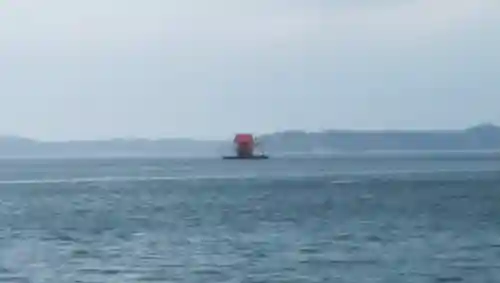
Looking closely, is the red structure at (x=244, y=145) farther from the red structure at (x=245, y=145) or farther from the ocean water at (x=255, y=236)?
the ocean water at (x=255, y=236)

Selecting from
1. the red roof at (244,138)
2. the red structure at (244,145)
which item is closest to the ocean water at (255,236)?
the red roof at (244,138)

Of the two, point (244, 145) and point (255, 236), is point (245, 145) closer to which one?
point (244, 145)

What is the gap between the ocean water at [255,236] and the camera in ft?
113

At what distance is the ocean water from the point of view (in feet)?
113

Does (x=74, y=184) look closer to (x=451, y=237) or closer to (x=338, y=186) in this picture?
(x=338, y=186)

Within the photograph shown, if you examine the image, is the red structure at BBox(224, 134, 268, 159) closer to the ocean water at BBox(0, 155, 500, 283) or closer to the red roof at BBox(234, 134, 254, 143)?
the red roof at BBox(234, 134, 254, 143)

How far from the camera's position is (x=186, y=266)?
118 ft

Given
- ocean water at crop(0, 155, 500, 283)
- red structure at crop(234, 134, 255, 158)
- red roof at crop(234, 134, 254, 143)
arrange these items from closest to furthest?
ocean water at crop(0, 155, 500, 283), red roof at crop(234, 134, 254, 143), red structure at crop(234, 134, 255, 158)

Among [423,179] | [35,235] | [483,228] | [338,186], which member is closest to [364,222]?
[483,228]

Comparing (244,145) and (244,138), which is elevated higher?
(244,138)

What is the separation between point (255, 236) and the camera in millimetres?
46438

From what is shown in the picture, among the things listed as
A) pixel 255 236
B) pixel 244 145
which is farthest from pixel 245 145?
pixel 255 236

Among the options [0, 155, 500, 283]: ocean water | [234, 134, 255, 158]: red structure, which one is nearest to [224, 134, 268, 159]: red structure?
[234, 134, 255, 158]: red structure

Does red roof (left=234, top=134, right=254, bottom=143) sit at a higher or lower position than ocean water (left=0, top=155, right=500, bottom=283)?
higher
